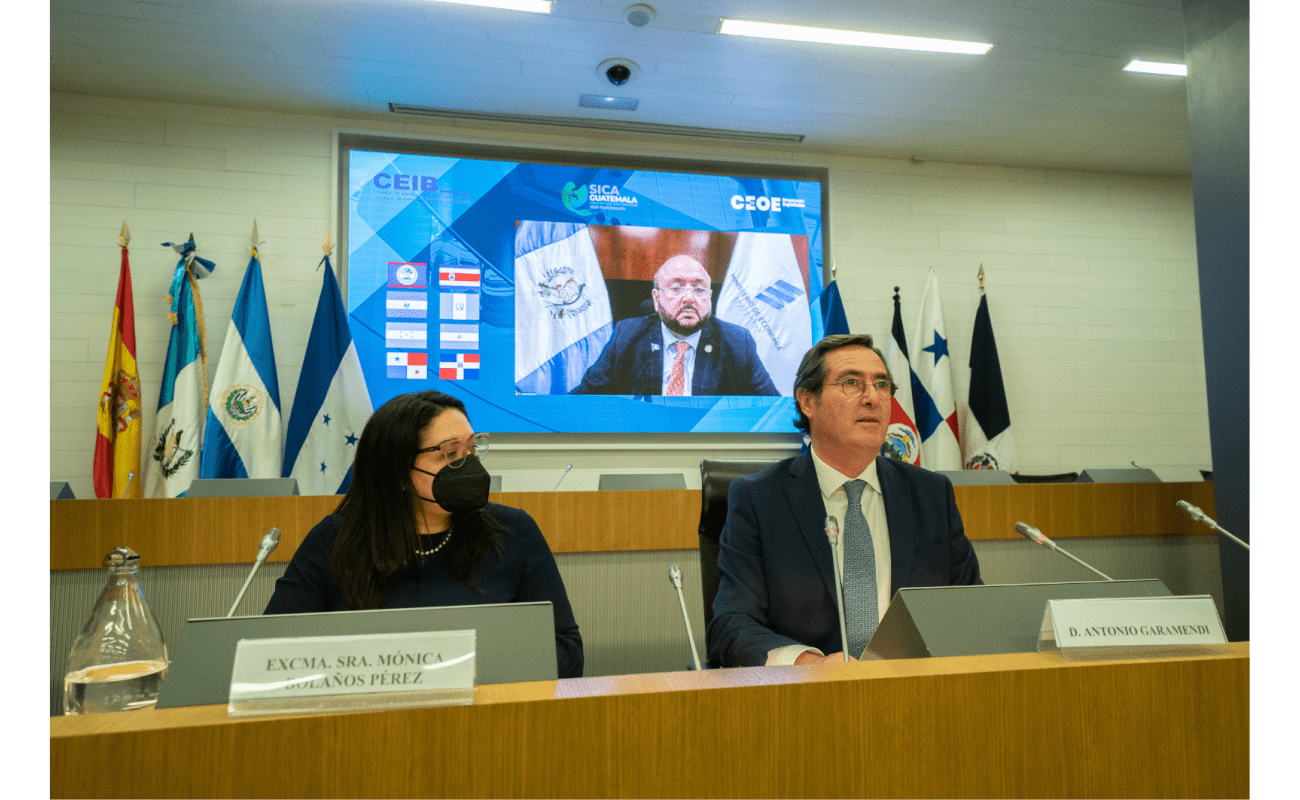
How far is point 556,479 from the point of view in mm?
4535

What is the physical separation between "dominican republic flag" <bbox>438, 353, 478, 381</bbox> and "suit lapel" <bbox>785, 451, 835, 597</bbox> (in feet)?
10.1

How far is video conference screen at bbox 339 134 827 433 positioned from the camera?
440 centimetres

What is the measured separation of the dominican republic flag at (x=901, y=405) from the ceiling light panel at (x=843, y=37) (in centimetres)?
160

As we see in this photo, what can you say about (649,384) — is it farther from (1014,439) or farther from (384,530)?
(384,530)

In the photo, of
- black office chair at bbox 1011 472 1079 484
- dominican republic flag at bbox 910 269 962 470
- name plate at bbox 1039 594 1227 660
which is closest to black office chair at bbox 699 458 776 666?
name plate at bbox 1039 594 1227 660

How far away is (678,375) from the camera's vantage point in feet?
15.2

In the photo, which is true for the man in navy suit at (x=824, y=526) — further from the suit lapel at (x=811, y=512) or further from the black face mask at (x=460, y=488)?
the black face mask at (x=460, y=488)

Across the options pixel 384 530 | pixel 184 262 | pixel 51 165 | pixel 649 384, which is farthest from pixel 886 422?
pixel 51 165

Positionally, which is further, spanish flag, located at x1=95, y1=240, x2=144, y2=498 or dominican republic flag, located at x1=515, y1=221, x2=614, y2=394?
dominican republic flag, located at x1=515, y1=221, x2=614, y2=394

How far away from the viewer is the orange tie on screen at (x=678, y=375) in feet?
15.2

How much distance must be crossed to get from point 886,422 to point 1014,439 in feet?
12.9

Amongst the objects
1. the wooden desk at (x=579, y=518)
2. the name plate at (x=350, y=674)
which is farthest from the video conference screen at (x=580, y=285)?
the name plate at (x=350, y=674)

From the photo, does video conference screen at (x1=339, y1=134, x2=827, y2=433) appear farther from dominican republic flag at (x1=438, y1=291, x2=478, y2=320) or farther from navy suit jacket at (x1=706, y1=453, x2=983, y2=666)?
navy suit jacket at (x1=706, y1=453, x2=983, y2=666)

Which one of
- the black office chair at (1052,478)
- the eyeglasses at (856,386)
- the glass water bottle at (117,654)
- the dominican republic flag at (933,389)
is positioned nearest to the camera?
the glass water bottle at (117,654)
